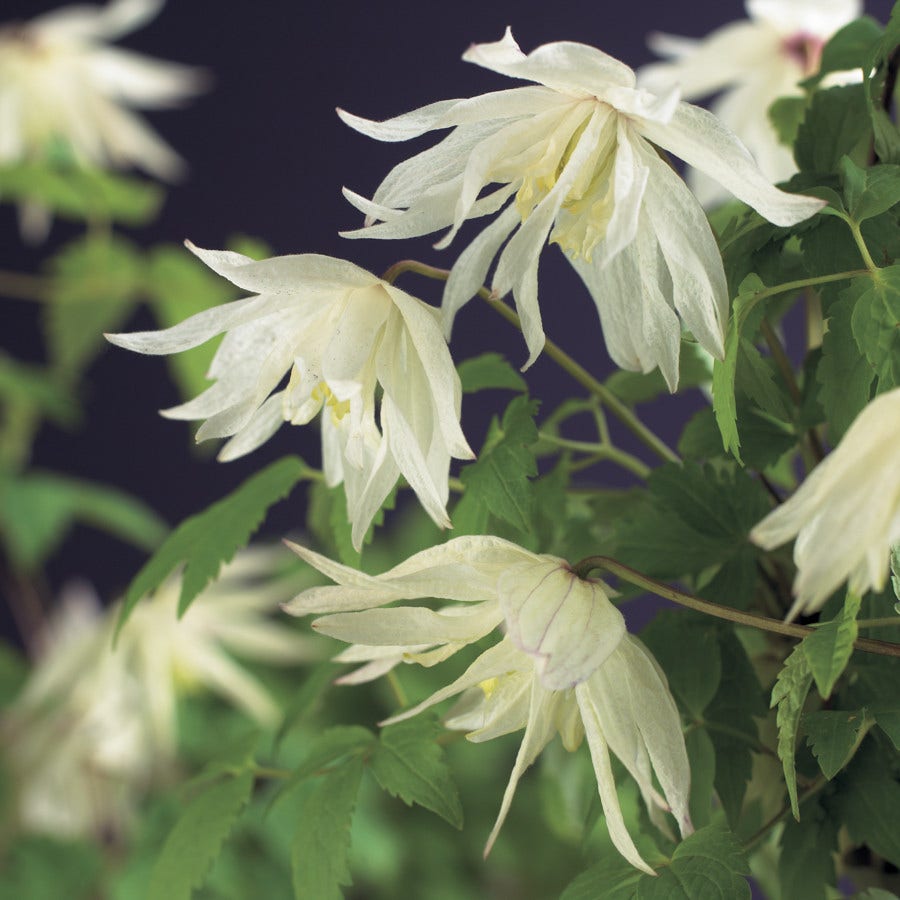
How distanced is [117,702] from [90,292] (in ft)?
1.52

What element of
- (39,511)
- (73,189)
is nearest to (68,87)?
(73,189)

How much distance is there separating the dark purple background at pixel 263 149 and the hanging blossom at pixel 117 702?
2.67 feet

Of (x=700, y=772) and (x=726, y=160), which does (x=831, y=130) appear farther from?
(x=700, y=772)

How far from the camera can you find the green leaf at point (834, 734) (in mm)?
346

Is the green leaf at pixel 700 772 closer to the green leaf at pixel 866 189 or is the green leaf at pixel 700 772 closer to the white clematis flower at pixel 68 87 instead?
the green leaf at pixel 866 189

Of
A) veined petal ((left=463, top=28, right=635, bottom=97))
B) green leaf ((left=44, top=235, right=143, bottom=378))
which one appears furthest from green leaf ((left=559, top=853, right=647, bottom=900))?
green leaf ((left=44, top=235, right=143, bottom=378))

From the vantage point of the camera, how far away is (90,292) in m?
1.42

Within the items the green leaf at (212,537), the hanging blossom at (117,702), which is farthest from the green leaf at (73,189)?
the green leaf at (212,537)

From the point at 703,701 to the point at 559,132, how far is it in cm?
18

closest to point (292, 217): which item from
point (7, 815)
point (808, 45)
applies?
point (7, 815)

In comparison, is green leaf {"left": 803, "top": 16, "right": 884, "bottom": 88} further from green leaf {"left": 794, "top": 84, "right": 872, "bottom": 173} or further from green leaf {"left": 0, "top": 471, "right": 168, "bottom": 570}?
green leaf {"left": 0, "top": 471, "right": 168, "bottom": 570}

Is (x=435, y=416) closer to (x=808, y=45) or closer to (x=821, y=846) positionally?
(x=821, y=846)

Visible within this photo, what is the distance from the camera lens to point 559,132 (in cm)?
37

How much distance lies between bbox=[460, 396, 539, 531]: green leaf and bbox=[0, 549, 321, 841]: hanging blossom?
0.85 m
